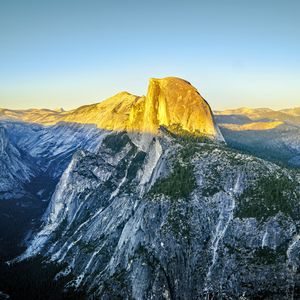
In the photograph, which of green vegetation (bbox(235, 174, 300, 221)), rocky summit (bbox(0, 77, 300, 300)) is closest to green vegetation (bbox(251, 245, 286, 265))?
rocky summit (bbox(0, 77, 300, 300))

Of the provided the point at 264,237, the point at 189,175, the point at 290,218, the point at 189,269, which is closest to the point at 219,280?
the point at 189,269

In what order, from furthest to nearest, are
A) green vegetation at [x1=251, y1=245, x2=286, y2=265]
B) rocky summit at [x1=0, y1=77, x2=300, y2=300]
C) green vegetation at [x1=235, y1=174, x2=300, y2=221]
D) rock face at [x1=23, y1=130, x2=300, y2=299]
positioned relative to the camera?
1. green vegetation at [x1=235, y1=174, x2=300, y2=221]
2. rock face at [x1=23, y1=130, x2=300, y2=299]
3. rocky summit at [x1=0, y1=77, x2=300, y2=300]
4. green vegetation at [x1=251, y1=245, x2=286, y2=265]

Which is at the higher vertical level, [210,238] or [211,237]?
[211,237]

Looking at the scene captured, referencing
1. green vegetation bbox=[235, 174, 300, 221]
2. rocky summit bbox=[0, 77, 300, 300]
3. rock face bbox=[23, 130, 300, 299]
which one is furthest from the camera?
green vegetation bbox=[235, 174, 300, 221]

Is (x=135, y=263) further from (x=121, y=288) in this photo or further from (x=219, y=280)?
(x=219, y=280)

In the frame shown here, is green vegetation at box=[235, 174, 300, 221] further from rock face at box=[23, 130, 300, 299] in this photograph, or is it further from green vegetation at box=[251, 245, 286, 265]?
green vegetation at box=[251, 245, 286, 265]

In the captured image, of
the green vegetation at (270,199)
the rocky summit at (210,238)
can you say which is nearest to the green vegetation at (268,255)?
the rocky summit at (210,238)

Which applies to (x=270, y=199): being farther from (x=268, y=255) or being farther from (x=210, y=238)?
(x=210, y=238)

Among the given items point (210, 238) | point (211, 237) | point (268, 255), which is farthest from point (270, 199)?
point (210, 238)

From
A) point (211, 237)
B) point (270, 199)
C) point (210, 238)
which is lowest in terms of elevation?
point (210, 238)
